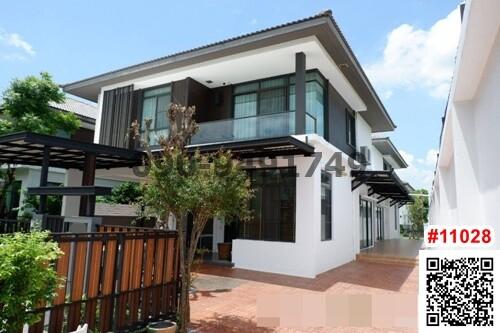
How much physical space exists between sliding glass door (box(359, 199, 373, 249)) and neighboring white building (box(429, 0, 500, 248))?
11830 mm

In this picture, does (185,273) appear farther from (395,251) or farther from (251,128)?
(395,251)

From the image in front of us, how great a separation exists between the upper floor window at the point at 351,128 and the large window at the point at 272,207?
535 cm

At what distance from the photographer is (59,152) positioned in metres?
10.2

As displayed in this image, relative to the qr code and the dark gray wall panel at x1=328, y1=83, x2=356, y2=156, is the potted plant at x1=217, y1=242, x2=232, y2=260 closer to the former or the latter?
the dark gray wall panel at x1=328, y1=83, x2=356, y2=156

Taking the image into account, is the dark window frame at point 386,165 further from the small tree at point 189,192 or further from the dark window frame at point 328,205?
the small tree at point 189,192

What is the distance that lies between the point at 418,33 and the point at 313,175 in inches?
179

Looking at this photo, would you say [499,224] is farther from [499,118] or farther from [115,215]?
[115,215]

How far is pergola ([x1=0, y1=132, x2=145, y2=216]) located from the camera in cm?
721

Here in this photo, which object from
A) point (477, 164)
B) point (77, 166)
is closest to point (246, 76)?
point (77, 166)

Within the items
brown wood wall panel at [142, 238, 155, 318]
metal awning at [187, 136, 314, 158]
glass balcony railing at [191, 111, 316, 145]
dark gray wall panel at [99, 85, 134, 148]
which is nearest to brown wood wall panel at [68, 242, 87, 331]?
brown wood wall panel at [142, 238, 155, 318]

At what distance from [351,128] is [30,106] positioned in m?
13.4

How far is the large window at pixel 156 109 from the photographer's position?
12.7 metres

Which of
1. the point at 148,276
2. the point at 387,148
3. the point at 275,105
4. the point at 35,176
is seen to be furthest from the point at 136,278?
the point at 387,148

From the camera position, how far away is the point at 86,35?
1061 centimetres
